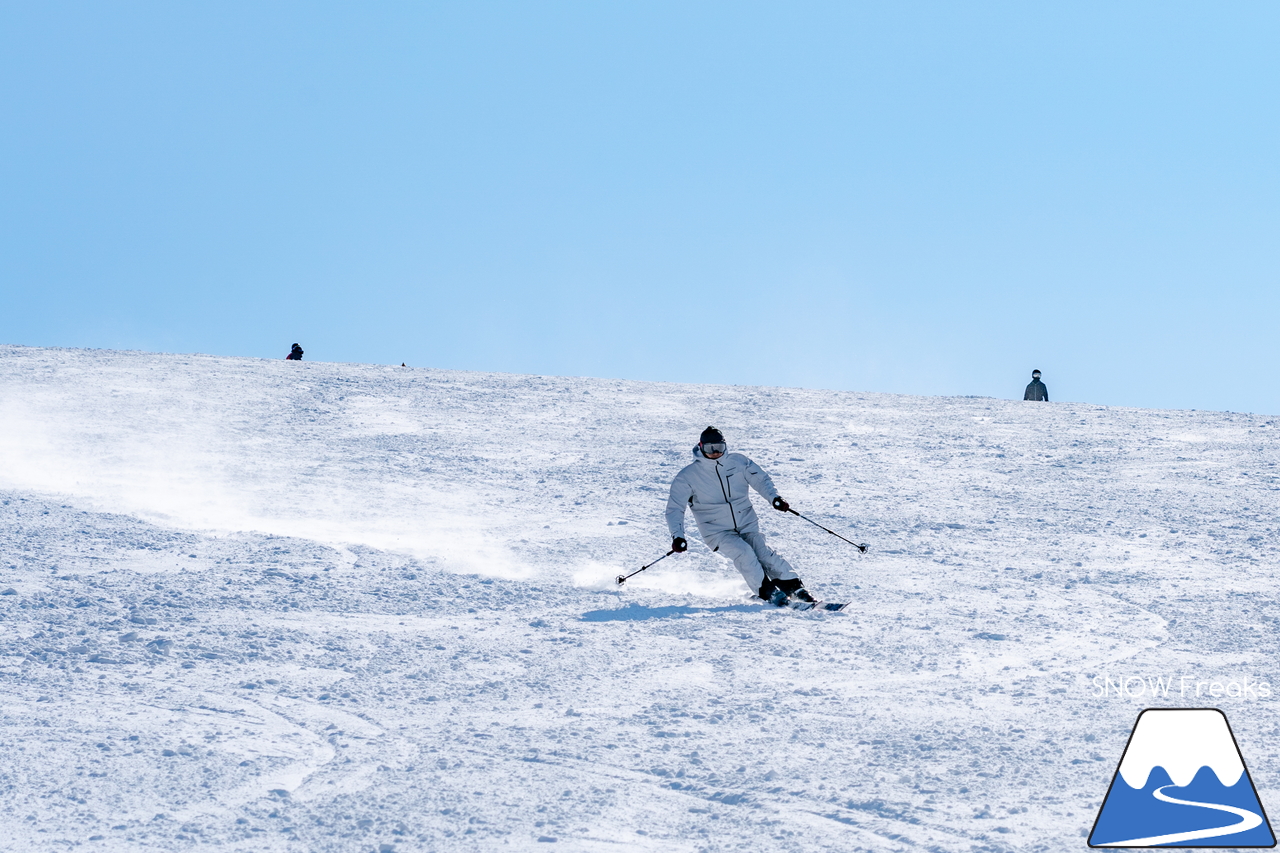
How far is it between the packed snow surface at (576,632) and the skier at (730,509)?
289 mm

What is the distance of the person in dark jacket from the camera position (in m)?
20.0

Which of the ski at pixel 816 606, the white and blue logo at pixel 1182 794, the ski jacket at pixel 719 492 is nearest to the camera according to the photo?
the white and blue logo at pixel 1182 794

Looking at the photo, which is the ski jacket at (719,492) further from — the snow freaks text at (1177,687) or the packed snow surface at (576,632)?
the snow freaks text at (1177,687)

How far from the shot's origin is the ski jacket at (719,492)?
8.31 meters

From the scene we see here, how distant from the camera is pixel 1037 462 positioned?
13305 mm

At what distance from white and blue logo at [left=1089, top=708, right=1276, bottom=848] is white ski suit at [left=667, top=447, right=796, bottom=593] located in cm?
322

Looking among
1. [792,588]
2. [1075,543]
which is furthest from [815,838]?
[1075,543]

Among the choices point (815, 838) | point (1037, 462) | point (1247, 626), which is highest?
point (1037, 462)

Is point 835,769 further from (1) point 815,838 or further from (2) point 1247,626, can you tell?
(2) point 1247,626

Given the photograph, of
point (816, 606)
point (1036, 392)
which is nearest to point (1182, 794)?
point (816, 606)

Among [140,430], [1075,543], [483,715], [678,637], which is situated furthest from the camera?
[140,430]

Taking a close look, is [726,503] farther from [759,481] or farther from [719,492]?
[759,481]

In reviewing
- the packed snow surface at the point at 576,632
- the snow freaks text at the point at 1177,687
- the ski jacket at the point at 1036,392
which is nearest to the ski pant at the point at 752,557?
the packed snow surface at the point at 576,632

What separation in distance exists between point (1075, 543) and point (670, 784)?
6.15 metres
